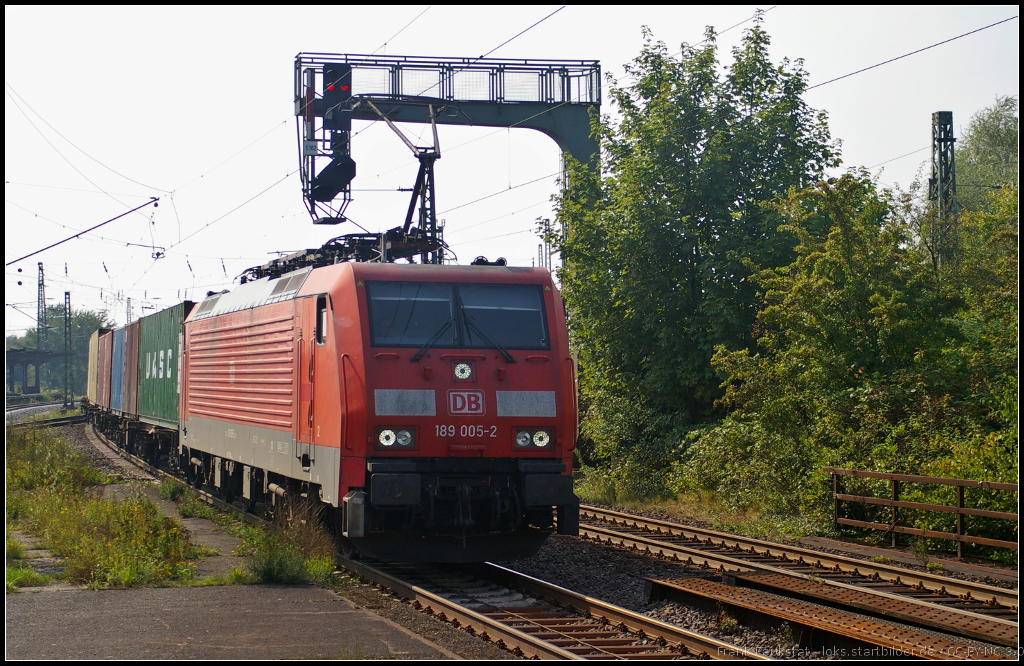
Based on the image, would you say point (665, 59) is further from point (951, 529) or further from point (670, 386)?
point (951, 529)

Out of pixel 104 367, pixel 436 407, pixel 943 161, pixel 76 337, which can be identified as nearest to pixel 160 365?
pixel 436 407

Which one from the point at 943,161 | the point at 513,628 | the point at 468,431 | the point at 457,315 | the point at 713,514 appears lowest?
the point at 713,514

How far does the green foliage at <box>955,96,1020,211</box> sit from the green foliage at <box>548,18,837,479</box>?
28.1 metres

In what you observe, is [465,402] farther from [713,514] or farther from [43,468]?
[43,468]

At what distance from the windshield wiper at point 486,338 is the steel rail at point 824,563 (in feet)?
11.3

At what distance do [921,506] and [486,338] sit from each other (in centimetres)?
602

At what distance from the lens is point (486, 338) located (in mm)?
10883

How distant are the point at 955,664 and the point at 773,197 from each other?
1389 centimetres

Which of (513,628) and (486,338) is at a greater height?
(486,338)

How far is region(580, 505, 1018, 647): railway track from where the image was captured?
26.5 feet

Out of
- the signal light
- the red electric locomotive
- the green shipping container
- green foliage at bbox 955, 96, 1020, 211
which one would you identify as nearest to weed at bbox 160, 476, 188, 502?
the green shipping container

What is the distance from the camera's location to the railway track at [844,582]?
8.06 meters

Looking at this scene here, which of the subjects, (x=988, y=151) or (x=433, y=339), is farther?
(x=988, y=151)

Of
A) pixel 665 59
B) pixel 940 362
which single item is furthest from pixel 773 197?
pixel 940 362
